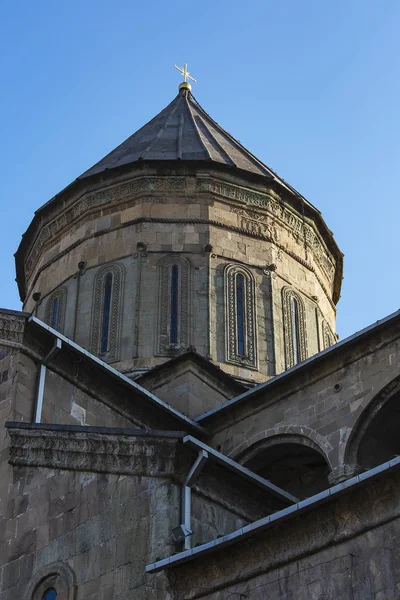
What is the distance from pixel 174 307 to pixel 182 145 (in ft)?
13.7

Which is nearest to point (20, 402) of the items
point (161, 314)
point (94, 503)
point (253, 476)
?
point (94, 503)

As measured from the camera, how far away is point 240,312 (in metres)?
19.0

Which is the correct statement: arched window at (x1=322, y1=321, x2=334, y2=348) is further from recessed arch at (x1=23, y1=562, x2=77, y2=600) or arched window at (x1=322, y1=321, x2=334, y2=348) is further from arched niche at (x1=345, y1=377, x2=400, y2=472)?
recessed arch at (x1=23, y1=562, x2=77, y2=600)

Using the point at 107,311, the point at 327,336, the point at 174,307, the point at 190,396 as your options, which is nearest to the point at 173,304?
the point at 174,307

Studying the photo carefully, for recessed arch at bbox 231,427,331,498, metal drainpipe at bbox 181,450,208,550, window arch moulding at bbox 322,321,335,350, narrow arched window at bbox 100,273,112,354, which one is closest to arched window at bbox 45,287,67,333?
narrow arched window at bbox 100,273,112,354

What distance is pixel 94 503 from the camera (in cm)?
1095

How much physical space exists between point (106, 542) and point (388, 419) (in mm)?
4889

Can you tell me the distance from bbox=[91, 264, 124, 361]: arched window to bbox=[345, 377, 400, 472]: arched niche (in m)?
5.67

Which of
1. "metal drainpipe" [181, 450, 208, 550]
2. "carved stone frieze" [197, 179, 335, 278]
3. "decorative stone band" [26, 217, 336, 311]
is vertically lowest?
"metal drainpipe" [181, 450, 208, 550]

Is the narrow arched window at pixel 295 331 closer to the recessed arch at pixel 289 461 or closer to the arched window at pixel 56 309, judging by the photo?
the recessed arch at pixel 289 461

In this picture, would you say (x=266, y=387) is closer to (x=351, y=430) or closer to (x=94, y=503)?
(x=351, y=430)

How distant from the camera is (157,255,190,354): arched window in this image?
59.6 feet

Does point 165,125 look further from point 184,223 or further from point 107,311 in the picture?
point 107,311

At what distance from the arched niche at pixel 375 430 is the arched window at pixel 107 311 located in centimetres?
567
